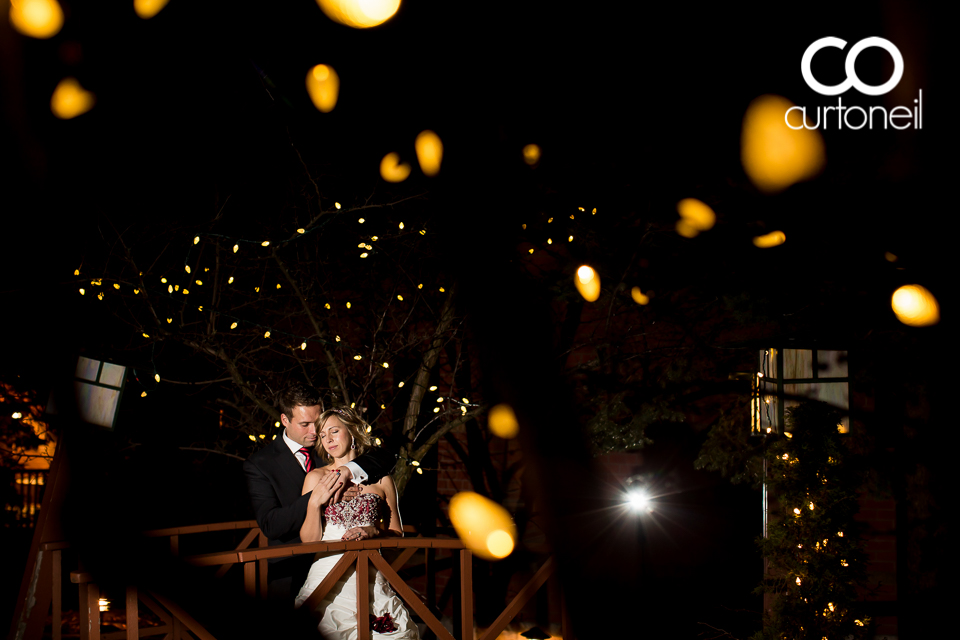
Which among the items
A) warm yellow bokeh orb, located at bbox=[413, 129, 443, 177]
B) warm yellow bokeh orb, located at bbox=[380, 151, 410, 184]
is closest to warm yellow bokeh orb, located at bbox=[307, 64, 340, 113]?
warm yellow bokeh orb, located at bbox=[380, 151, 410, 184]

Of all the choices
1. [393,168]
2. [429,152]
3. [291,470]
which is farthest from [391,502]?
[393,168]

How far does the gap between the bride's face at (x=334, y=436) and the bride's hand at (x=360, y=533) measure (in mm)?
392

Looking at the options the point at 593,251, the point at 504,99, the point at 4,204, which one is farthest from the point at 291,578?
the point at 4,204

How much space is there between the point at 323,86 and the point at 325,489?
11.4 feet

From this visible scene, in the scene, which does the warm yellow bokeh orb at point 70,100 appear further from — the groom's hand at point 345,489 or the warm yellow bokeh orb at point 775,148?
the warm yellow bokeh orb at point 775,148

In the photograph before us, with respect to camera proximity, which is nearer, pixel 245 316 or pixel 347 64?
pixel 347 64

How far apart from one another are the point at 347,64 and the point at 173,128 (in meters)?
2.10

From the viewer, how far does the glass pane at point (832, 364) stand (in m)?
3.79

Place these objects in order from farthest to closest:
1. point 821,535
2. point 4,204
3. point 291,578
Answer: point 4,204, point 821,535, point 291,578

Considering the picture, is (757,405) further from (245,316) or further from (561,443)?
(245,316)

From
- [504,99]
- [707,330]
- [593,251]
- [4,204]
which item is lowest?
[707,330]

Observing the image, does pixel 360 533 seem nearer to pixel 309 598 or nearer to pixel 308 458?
pixel 309 598

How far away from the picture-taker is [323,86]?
5.62 m

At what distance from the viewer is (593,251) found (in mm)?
5637
